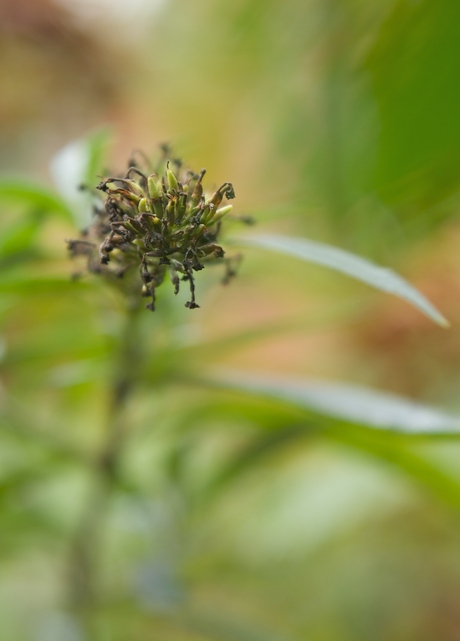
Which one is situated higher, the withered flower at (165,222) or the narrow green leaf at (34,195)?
the narrow green leaf at (34,195)

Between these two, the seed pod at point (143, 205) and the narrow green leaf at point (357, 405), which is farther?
the narrow green leaf at point (357, 405)

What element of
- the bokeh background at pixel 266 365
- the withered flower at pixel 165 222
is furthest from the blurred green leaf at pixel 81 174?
the withered flower at pixel 165 222

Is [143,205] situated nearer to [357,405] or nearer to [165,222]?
[165,222]

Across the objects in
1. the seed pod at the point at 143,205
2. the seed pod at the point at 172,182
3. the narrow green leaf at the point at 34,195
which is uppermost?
the narrow green leaf at the point at 34,195

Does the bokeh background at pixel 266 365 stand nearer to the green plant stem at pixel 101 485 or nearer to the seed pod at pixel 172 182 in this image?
the green plant stem at pixel 101 485

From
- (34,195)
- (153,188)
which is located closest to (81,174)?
(34,195)

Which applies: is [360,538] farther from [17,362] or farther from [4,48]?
[4,48]

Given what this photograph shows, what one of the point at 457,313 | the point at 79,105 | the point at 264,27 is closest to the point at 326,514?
the point at 457,313
